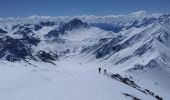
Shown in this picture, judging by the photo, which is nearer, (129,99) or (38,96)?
(38,96)

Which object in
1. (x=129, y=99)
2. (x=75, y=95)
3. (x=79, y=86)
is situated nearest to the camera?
(x=75, y=95)

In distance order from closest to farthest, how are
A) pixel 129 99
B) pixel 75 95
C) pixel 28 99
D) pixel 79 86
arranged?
pixel 28 99 < pixel 75 95 < pixel 129 99 < pixel 79 86

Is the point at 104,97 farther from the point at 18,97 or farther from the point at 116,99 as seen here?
the point at 18,97

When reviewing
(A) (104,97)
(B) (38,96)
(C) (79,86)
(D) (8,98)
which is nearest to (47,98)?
(B) (38,96)

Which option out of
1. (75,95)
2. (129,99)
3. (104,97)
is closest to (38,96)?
(75,95)

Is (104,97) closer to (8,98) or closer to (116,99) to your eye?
(116,99)

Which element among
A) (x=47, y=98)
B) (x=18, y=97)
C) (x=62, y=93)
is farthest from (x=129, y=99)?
(x=18, y=97)

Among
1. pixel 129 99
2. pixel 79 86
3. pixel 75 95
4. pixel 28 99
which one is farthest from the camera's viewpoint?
pixel 79 86

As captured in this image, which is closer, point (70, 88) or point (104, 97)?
point (104, 97)
